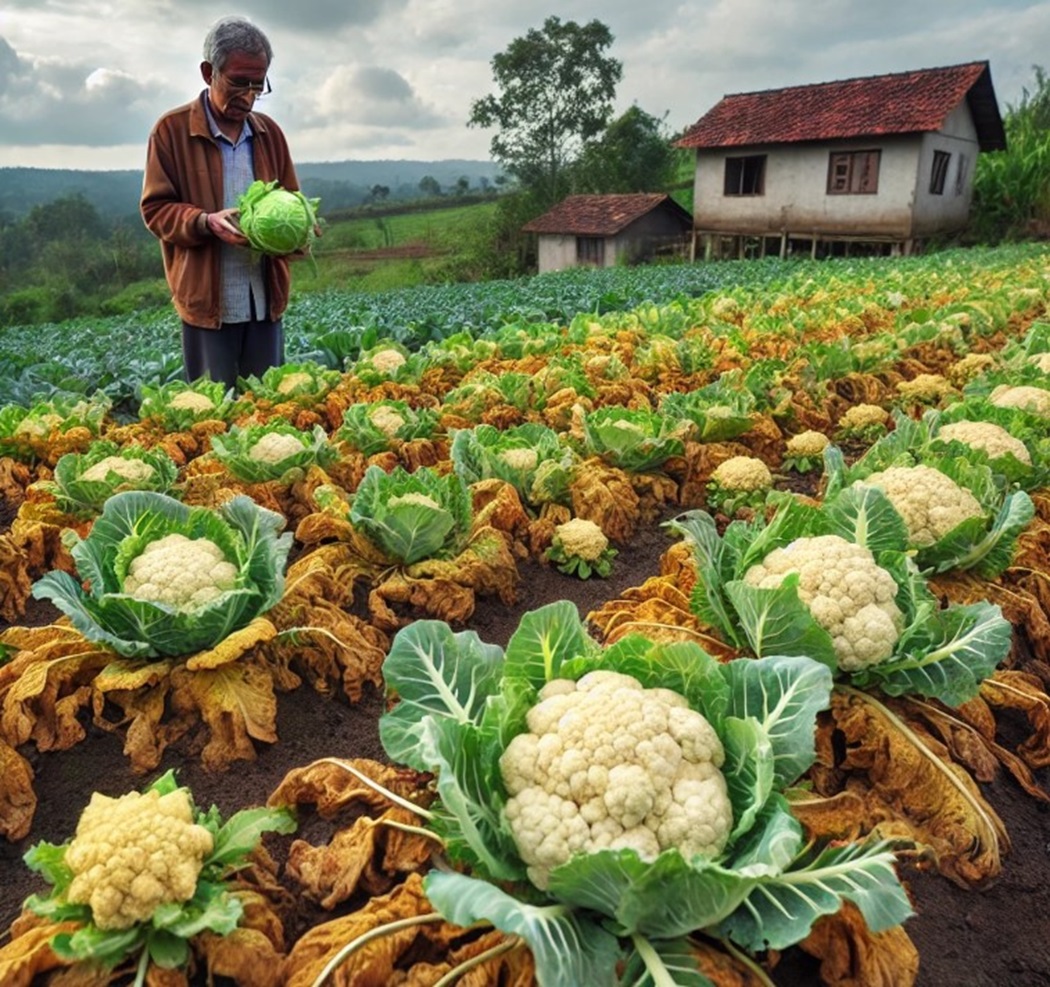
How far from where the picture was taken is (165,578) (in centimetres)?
302

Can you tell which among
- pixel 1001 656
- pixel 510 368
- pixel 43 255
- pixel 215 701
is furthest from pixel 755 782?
pixel 43 255

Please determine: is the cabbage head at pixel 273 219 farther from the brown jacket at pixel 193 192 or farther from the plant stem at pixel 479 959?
the plant stem at pixel 479 959

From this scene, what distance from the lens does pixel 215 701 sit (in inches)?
114

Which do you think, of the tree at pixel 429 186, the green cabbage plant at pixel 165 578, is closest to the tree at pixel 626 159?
the tree at pixel 429 186

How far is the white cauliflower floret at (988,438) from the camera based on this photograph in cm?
443

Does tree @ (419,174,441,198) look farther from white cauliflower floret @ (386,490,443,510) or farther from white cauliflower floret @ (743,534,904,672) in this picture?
white cauliflower floret @ (743,534,904,672)

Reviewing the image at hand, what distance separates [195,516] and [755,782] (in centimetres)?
237

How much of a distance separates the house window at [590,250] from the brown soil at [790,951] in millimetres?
37507

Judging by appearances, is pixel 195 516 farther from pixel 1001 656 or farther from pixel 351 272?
pixel 351 272

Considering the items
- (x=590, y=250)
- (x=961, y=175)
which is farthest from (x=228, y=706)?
(x=590, y=250)

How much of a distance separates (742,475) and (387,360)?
12.2ft

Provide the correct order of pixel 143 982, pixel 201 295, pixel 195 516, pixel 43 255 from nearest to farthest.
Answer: pixel 143 982 < pixel 195 516 < pixel 201 295 < pixel 43 255

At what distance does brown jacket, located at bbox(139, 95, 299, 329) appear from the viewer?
5.43m

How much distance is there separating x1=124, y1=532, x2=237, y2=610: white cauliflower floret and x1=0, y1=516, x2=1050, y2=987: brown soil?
1.60ft
